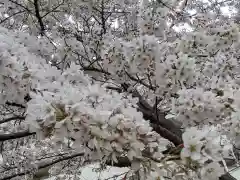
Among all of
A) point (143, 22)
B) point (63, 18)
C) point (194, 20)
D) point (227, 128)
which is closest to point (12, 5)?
→ point (63, 18)

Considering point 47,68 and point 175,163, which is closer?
point 175,163

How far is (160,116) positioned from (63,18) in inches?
80.7

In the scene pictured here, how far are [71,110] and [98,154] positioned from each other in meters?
0.23

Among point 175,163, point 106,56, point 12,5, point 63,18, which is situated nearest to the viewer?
point 175,163

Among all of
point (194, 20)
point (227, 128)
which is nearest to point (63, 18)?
point (194, 20)

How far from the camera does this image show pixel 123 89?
3975mm

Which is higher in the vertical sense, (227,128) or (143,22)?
(143,22)

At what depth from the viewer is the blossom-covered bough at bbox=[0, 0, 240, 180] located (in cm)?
157

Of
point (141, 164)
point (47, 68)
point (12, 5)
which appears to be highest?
point (12, 5)

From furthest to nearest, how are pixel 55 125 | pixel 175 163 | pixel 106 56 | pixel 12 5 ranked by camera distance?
pixel 12 5 → pixel 106 56 → pixel 175 163 → pixel 55 125

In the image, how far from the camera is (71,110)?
1.52 m

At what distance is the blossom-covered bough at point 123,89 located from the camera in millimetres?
1569

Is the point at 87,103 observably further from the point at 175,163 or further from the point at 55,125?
the point at 175,163

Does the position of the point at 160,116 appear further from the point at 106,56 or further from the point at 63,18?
the point at 63,18
